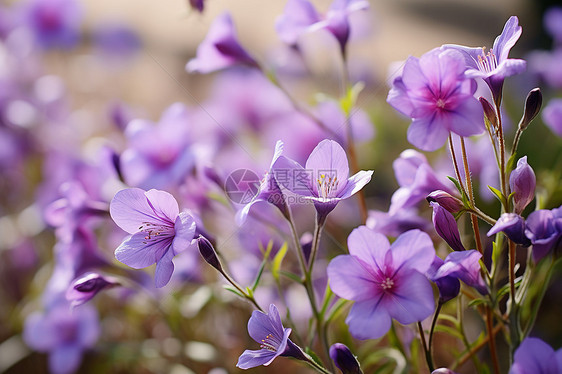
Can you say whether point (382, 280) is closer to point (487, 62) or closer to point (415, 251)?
point (415, 251)

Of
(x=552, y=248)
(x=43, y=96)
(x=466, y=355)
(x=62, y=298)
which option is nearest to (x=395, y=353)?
(x=466, y=355)

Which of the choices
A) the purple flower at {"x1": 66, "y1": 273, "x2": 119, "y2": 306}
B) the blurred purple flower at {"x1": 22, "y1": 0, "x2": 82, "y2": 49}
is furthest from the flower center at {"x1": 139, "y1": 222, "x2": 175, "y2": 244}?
the blurred purple flower at {"x1": 22, "y1": 0, "x2": 82, "y2": 49}

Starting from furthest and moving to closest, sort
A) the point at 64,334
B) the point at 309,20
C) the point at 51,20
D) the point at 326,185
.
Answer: the point at 51,20 < the point at 64,334 < the point at 309,20 < the point at 326,185

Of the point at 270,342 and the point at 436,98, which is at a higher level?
the point at 436,98

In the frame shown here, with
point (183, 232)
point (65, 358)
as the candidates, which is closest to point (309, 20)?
point (183, 232)

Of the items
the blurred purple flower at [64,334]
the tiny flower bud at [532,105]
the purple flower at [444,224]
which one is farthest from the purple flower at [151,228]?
the blurred purple flower at [64,334]

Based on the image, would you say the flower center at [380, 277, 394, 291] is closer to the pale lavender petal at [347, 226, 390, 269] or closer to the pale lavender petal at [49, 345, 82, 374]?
the pale lavender petal at [347, 226, 390, 269]

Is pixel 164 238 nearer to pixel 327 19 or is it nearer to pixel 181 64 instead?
pixel 327 19
